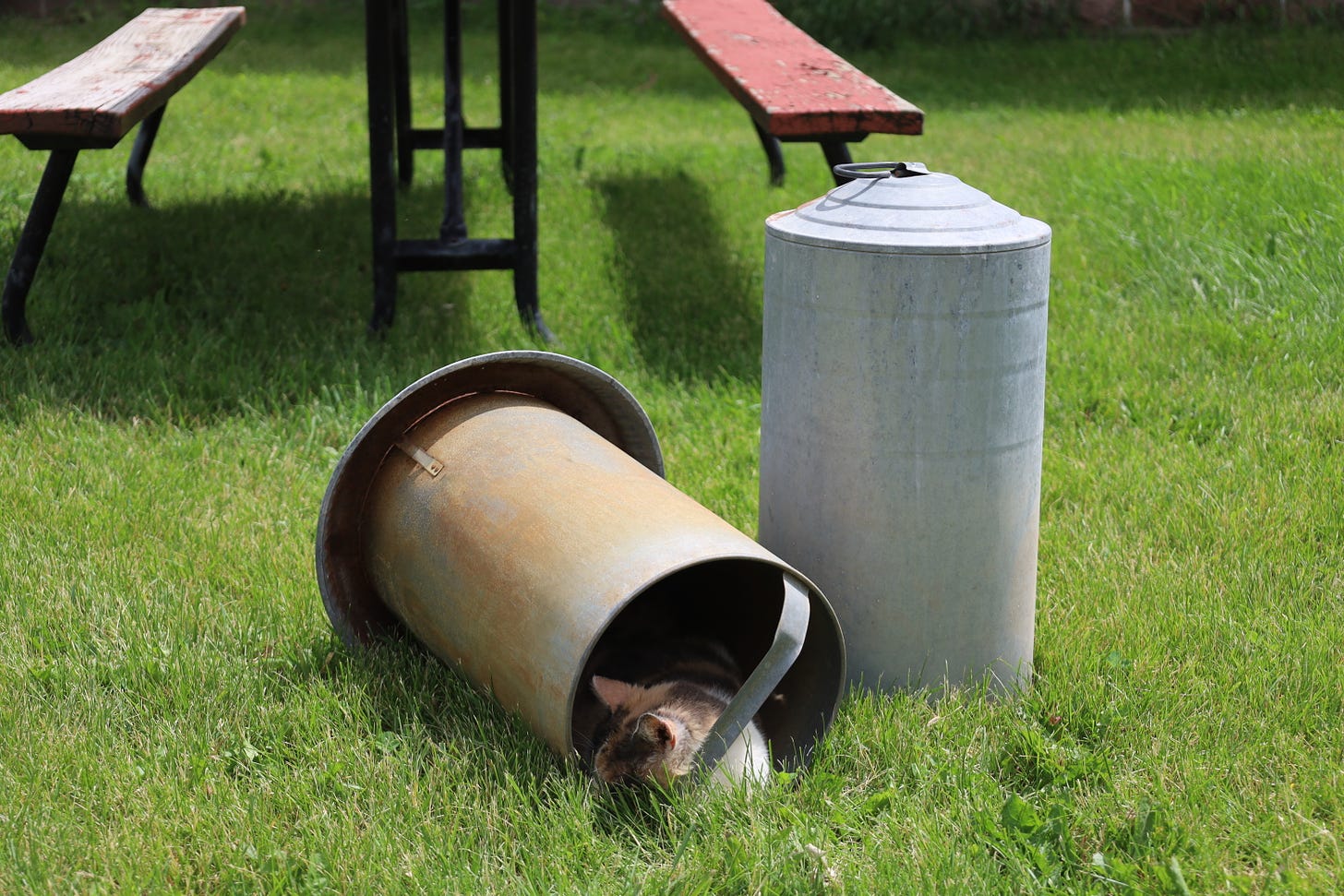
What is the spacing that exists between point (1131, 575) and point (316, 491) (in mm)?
2211

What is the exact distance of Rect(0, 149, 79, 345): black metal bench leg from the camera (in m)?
4.63

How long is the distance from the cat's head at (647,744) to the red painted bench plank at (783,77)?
103 inches

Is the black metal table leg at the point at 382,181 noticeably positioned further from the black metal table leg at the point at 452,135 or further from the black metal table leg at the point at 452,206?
the black metal table leg at the point at 452,135

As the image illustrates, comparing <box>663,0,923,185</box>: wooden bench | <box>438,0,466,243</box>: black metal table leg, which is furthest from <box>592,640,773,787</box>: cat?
<box>438,0,466,243</box>: black metal table leg

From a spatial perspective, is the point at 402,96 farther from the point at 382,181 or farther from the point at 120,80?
the point at 120,80

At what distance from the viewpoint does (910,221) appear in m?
2.47

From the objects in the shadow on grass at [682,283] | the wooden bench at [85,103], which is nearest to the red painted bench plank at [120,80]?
the wooden bench at [85,103]

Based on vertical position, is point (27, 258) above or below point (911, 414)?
below

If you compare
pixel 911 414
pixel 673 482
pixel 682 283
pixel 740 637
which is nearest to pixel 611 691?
pixel 740 637

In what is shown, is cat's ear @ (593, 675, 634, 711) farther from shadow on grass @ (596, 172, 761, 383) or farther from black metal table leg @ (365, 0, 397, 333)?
black metal table leg @ (365, 0, 397, 333)

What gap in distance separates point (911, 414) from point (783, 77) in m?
3.26

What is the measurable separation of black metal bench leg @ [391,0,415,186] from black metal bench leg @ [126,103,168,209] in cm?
121

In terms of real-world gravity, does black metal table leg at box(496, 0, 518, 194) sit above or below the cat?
above

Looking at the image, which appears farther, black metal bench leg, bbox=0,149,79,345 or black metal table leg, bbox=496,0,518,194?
black metal table leg, bbox=496,0,518,194
